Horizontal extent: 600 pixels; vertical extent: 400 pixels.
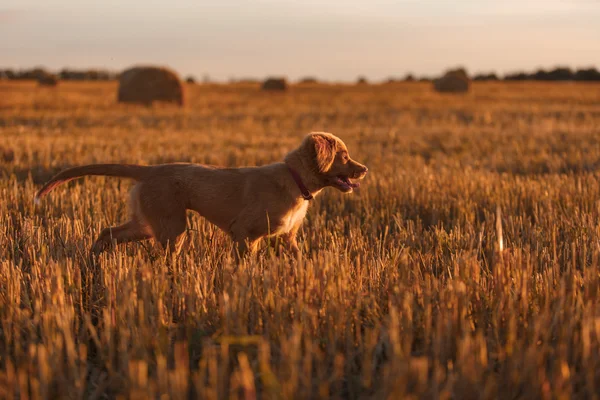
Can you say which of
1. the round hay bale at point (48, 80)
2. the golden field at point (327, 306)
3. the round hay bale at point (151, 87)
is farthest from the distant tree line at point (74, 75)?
the golden field at point (327, 306)

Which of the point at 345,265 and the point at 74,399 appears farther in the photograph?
the point at 345,265

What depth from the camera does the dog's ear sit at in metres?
4.55

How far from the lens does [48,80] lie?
39.3 metres

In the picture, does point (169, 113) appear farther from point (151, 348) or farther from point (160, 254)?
point (151, 348)

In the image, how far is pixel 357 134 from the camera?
49.7ft

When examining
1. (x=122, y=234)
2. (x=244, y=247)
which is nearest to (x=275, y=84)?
(x=122, y=234)

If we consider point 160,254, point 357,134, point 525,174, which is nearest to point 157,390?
point 160,254

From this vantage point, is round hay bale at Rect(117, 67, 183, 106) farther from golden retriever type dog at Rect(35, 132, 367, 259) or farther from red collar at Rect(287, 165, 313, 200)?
red collar at Rect(287, 165, 313, 200)

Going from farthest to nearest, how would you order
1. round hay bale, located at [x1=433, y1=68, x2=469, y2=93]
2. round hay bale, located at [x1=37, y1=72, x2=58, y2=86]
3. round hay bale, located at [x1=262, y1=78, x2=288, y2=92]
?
round hay bale, located at [x1=37, y1=72, x2=58, y2=86] < round hay bale, located at [x1=262, y1=78, x2=288, y2=92] < round hay bale, located at [x1=433, y1=68, x2=469, y2=93]

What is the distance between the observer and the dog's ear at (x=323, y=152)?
4.55m

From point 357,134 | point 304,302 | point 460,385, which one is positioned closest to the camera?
point 460,385

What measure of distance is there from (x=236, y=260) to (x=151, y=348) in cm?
167

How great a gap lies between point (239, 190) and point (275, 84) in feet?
113

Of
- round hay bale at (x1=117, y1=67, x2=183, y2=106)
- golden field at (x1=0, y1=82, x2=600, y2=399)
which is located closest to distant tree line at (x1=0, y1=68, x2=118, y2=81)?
round hay bale at (x1=117, y1=67, x2=183, y2=106)
